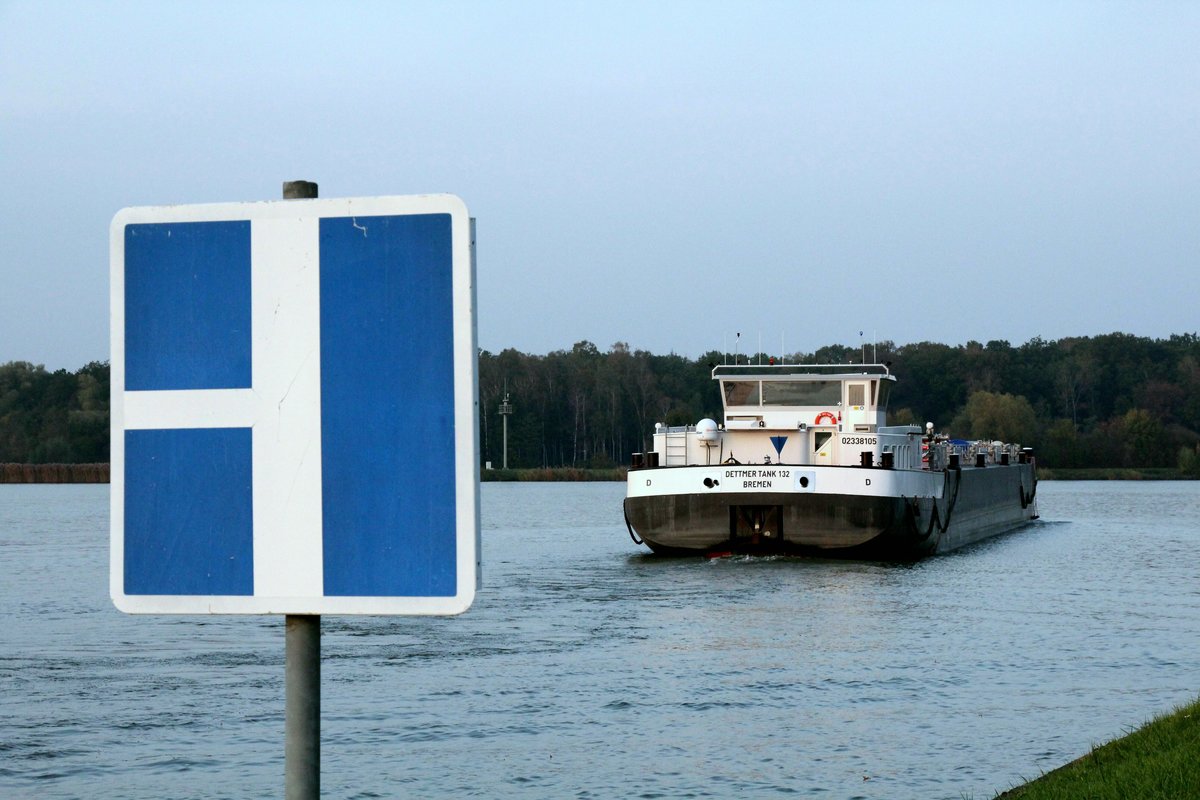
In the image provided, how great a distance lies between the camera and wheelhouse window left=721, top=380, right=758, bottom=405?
34.8m

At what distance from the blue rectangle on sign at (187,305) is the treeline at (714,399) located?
395ft

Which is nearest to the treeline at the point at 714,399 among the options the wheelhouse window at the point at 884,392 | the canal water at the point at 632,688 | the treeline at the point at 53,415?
the treeline at the point at 53,415

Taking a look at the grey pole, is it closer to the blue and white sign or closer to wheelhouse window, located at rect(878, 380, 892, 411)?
the blue and white sign

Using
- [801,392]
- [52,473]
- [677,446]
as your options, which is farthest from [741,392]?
[52,473]

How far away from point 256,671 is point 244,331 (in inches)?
589

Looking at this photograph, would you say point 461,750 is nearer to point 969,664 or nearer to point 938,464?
point 969,664

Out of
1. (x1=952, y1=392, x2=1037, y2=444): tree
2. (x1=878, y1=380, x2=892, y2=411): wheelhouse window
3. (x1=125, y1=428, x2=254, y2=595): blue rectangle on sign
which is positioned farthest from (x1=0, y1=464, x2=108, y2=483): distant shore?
(x1=125, y1=428, x2=254, y2=595): blue rectangle on sign

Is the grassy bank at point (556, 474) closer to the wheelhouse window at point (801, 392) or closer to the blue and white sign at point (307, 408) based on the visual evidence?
the wheelhouse window at point (801, 392)

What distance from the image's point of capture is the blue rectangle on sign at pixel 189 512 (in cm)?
287

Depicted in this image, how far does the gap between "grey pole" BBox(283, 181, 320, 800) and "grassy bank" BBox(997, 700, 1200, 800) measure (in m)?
5.85

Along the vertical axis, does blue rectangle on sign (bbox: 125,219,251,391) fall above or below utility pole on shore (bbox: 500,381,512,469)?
below

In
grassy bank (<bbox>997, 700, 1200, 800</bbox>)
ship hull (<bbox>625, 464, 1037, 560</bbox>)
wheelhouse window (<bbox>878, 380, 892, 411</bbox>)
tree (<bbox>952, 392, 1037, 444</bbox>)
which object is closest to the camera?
grassy bank (<bbox>997, 700, 1200, 800</bbox>)

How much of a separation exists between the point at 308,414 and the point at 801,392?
32.6m

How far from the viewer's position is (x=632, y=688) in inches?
612
